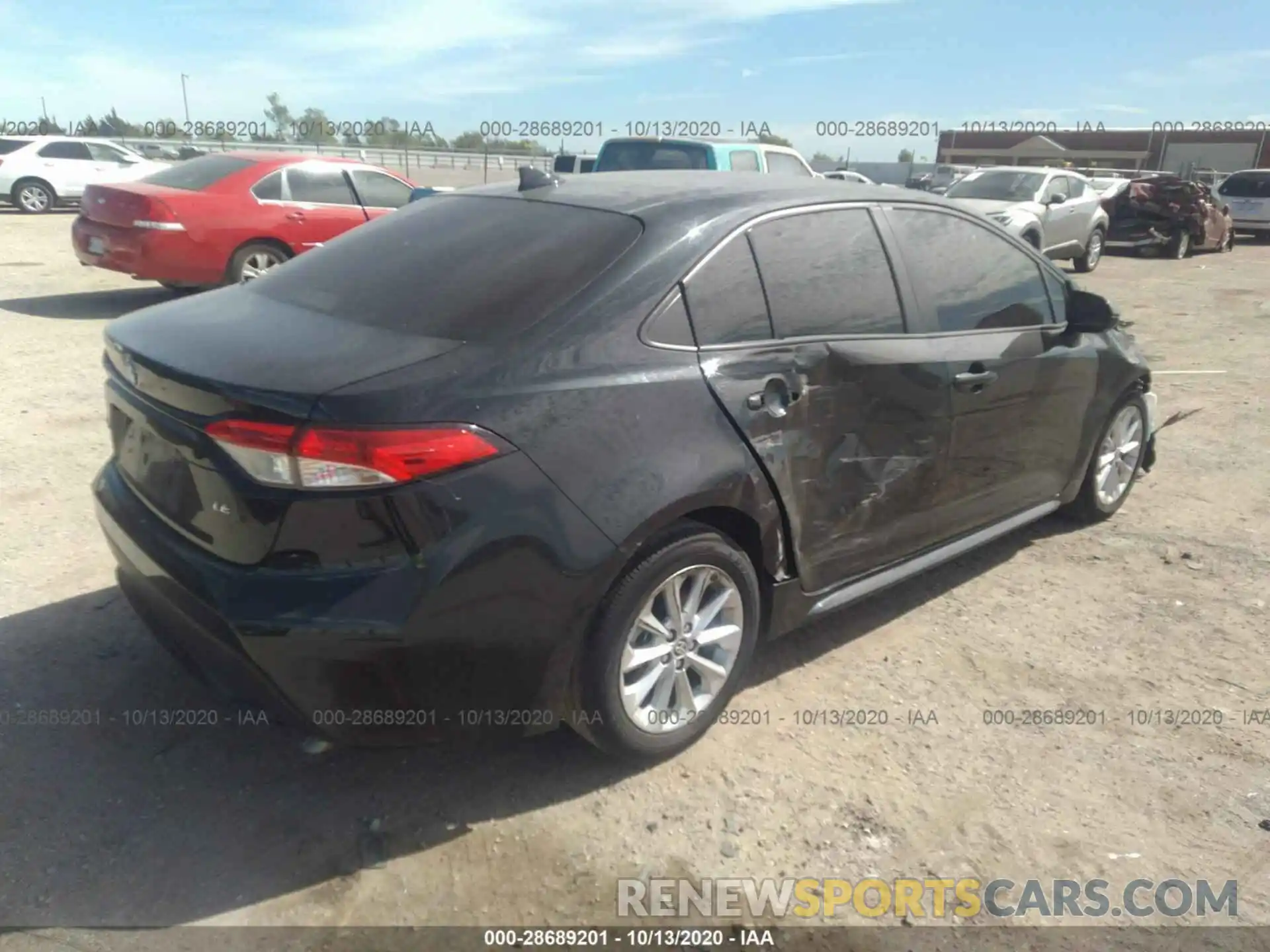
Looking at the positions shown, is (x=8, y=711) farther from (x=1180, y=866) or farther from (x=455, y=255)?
(x=1180, y=866)

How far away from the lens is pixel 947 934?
2492 millimetres

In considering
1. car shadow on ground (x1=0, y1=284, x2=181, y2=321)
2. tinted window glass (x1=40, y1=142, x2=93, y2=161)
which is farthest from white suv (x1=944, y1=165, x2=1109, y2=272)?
tinted window glass (x1=40, y1=142, x2=93, y2=161)

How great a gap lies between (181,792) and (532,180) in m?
2.22

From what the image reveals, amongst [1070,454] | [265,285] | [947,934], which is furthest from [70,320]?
[947,934]

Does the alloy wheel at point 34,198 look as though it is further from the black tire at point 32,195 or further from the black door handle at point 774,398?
the black door handle at point 774,398

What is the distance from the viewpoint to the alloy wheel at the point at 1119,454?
485 cm

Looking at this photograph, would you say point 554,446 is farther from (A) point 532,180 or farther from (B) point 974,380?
(B) point 974,380

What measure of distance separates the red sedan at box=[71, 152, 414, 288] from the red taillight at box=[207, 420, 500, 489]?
672 cm

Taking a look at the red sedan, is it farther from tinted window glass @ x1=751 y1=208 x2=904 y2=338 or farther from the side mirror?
the side mirror

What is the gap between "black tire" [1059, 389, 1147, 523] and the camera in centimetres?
477

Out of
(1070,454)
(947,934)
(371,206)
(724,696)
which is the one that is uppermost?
(371,206)

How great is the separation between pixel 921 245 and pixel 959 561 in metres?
1.59

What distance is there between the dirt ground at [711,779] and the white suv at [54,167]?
726 inches

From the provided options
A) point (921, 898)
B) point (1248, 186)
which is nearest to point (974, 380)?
point (921, 898)
